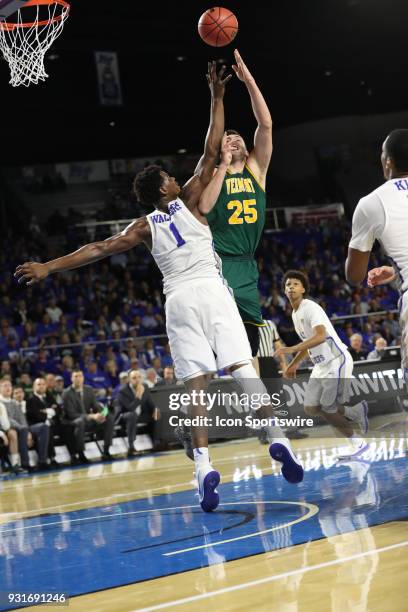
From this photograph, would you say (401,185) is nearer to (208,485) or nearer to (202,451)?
(202,451)

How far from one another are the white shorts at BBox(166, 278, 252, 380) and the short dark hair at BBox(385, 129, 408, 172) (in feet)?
5.50

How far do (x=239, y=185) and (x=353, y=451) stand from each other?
383 centimetres

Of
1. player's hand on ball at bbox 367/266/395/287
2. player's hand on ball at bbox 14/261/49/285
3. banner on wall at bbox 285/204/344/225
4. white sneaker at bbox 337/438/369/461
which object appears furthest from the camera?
banner on wall at bbox 285/204/344/225

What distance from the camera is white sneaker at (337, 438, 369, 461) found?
864 centimetres

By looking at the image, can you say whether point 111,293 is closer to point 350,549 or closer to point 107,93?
point 107,93

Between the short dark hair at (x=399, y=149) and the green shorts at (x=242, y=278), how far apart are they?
6.99ft

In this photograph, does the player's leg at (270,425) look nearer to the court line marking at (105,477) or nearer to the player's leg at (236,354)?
the player's leg at (236,354)

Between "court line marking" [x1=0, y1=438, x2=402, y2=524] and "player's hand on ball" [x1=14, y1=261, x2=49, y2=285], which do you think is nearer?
"player's hand on ball" [x1=14, y1=261, x2=49, y2=285]

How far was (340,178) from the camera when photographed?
29.8 m

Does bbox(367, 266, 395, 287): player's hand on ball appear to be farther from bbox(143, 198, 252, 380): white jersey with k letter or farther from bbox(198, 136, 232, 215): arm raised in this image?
bbox(198, 136, 232, 215): arm raised

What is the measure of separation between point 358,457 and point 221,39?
4457 mm

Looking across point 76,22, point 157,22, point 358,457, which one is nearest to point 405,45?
point 157,22

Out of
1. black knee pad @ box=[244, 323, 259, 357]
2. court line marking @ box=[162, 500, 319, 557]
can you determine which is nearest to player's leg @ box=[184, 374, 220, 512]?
court line marking @ box=[162, 500, 319, 557]

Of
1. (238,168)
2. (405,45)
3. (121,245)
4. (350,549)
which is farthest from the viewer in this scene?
(405,45)
